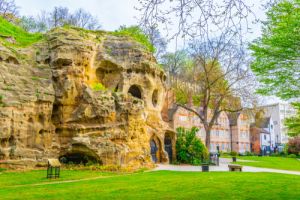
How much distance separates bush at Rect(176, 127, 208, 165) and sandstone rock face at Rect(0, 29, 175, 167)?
28.5 feet

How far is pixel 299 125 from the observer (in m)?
34.2

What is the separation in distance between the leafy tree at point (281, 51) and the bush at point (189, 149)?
18327mm

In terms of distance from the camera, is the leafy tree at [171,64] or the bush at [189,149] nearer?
the bush at [189,149]

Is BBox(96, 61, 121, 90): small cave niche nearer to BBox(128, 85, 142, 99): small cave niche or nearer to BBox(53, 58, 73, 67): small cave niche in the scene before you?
BBox(128, 85, 142, 99): small cave niche

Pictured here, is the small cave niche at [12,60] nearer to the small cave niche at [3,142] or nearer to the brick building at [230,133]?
the small cave niche at [3,142]

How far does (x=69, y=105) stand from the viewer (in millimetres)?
25812

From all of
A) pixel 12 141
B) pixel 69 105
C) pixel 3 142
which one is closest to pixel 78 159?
pixel 69 105

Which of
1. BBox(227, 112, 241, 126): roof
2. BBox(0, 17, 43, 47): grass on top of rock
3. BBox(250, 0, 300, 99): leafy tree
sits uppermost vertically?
BBox(0, 17, 43, 47): grass on top of rock

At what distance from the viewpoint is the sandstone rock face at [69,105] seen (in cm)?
2239

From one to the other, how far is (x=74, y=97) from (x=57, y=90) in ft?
4.53

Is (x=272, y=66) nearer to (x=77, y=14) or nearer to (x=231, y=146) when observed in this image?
(x=77, y=14)

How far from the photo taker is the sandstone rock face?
73.5 ft

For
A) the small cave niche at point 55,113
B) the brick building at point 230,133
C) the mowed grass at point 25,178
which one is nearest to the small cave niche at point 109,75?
the small cave niche at point 55,113

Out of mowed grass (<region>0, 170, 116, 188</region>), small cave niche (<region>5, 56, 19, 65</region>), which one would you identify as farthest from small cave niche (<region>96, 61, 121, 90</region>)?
mowed grass (<region>0, 170, 116, 188</region>)
